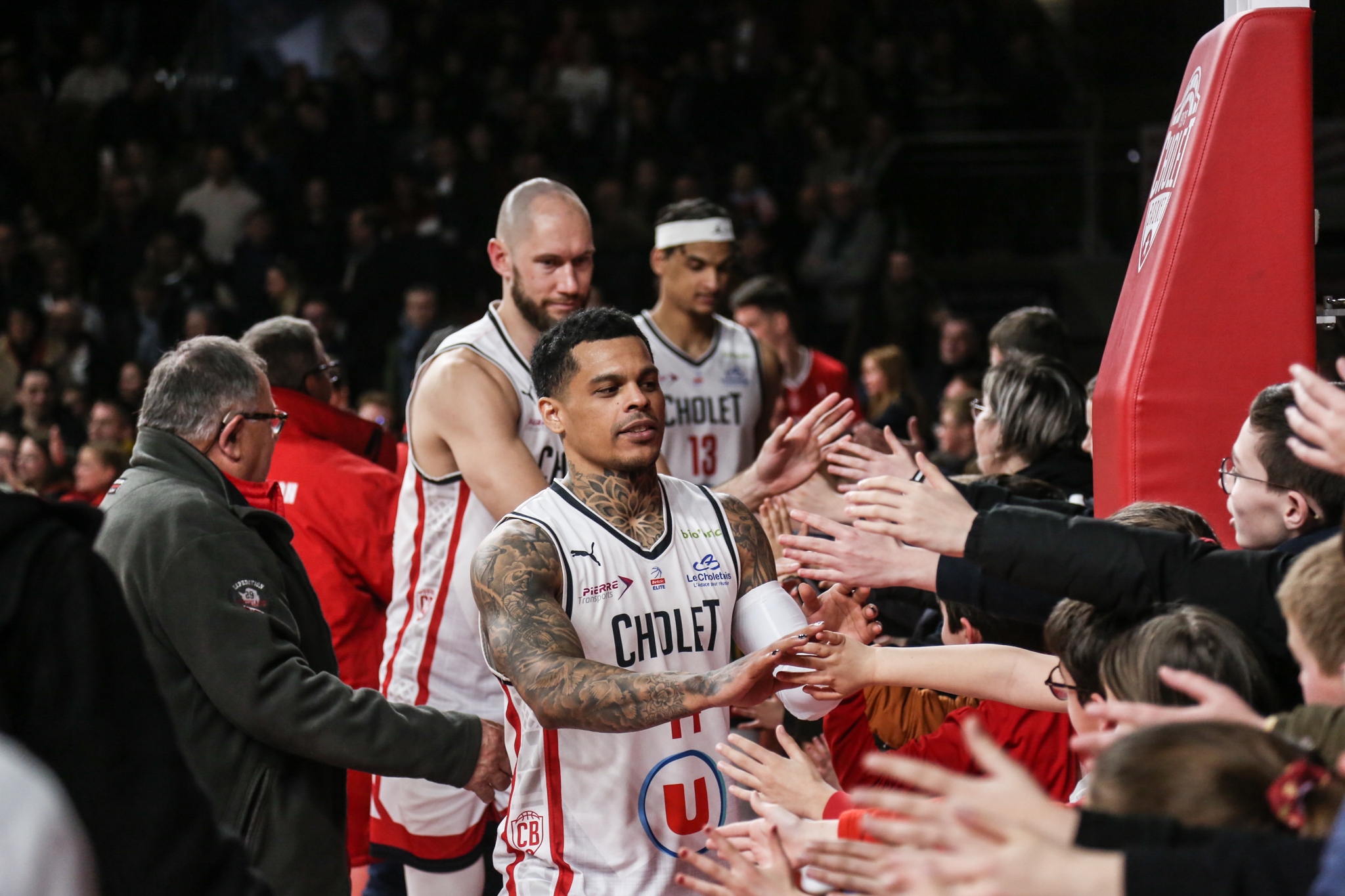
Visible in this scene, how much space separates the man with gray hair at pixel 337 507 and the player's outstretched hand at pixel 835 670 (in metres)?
2.25

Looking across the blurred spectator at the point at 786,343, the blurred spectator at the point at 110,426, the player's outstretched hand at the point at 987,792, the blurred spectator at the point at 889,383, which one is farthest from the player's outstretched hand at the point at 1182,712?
the blurred spectator at the point at 110,426

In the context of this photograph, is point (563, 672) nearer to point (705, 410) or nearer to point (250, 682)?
point (250, 682)

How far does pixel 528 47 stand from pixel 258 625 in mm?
12282

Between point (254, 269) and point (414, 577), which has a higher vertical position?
point (254, 269)

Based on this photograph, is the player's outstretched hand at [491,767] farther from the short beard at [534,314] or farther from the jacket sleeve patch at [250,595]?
the short beard at [534,314]

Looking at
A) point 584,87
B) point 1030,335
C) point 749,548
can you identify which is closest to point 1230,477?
point 749,548

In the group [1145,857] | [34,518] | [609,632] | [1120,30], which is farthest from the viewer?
[1120,30]

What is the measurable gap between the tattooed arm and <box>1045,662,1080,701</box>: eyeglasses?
543 millimetres

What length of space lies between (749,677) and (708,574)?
2.02 ft

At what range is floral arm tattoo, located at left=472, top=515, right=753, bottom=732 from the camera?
2.71 meters

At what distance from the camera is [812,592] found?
345 centimetres

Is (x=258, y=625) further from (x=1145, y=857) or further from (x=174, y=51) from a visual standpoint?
(x=174, y=51)

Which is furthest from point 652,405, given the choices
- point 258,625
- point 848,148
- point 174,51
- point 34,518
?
point 174,51

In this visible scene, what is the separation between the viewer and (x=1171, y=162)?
13.1ft
